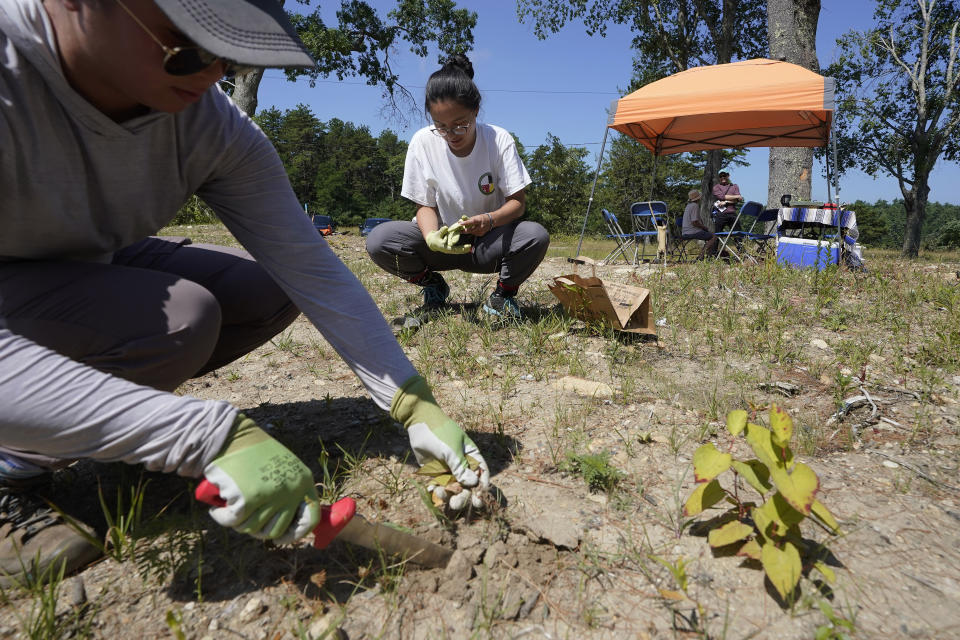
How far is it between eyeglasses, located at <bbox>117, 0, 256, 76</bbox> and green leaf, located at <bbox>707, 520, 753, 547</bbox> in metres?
1.30

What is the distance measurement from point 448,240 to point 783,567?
2.09 meters

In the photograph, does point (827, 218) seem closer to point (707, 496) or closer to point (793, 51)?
point (793, 51)

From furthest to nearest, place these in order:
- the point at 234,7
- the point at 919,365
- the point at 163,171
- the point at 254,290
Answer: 1. the point at 919,365
2. the point at 254,290
3. the point at 163,171
4. the point at 234,7

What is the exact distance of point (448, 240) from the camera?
282 centimetres

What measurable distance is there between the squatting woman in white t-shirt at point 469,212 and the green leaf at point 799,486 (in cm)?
200

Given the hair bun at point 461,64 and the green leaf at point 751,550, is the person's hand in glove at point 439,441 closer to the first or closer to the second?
the green leaf at point 751,550

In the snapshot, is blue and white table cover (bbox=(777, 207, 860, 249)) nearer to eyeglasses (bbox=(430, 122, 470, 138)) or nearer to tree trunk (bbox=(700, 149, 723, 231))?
eyeglasses (bbox=(430, 122, 470, 138))

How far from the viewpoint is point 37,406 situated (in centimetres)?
97

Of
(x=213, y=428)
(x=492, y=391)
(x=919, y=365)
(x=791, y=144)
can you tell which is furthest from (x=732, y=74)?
(x=213, y=428)

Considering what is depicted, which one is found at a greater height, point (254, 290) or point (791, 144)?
point (791, 144)

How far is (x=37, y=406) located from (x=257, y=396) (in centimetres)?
126

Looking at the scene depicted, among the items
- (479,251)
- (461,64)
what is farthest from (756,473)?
(461,64)

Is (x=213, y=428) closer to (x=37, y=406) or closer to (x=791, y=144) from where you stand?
(x=37, y=406)

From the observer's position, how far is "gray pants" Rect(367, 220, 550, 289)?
3023 mm
